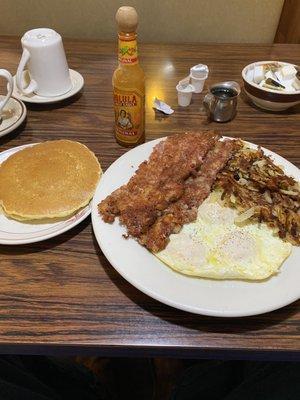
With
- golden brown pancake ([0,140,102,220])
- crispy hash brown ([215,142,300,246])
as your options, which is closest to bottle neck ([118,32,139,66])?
golden brown pancake ([0,140,102,220])

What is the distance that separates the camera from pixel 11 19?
8.16ft

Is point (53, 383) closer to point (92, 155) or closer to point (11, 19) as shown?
point (92, 155)

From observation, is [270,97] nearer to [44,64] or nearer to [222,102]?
[222,102]

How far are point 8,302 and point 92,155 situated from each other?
22.3 inches

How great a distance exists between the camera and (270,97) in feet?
4.91

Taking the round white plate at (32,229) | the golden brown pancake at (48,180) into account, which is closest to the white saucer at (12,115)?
the golden brown pancake at (48,180)

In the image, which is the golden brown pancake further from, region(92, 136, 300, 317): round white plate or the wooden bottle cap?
the wooden bottle cap

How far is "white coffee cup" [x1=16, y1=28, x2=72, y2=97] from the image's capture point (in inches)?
56.3

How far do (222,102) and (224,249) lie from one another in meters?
0.76

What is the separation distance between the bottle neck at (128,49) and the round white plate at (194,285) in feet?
1.74

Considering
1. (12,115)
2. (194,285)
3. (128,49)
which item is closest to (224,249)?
(194,285)

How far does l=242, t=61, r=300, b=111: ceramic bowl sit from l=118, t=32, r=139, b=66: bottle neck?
0.66 m

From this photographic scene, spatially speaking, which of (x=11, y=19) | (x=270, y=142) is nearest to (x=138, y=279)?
(x=270, y=142)

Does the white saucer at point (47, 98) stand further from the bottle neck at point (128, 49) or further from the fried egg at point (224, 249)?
the fried egg at point (224, 249)
